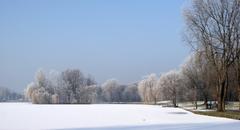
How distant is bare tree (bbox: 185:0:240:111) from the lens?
4228cm

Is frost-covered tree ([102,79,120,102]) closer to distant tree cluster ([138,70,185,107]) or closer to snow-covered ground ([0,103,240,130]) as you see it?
distant tree cluster ([138,70,185,107])

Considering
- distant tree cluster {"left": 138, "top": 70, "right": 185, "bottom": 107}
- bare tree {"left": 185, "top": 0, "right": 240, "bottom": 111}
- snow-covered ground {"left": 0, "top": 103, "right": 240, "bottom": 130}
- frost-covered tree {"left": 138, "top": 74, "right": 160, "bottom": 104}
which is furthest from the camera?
frost-covered tree {"left": 138, "top": 74, "right": 160, "bottom": 104}

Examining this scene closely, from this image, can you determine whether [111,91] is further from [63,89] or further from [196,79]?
[196,79]

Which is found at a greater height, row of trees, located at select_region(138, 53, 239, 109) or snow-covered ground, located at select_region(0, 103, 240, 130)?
row of trees, located at select_region(138, 53, 239, 109)

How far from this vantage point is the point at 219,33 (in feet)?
141

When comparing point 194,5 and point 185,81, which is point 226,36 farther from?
point 185,81

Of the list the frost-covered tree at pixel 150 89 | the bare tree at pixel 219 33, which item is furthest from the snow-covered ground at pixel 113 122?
the frost-covered tree at pixel 150 89

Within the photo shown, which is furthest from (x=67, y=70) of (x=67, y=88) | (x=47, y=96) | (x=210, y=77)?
(x=210, y=77)

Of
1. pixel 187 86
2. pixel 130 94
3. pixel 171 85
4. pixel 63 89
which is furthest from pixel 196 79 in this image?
pixel 130 94

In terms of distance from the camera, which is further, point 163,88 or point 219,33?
point 163,88

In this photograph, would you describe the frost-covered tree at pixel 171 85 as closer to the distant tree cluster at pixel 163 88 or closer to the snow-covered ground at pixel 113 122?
the distant tree cluster at pixel 163 88

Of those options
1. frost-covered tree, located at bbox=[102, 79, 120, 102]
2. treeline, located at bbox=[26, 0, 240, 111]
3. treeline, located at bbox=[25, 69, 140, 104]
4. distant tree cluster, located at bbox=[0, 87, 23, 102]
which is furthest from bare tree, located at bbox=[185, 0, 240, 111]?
distant tree cluster, located at bbox=[0, 87, 23, 102]

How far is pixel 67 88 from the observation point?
104750 millimetres

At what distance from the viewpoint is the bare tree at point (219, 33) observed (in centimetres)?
4228
